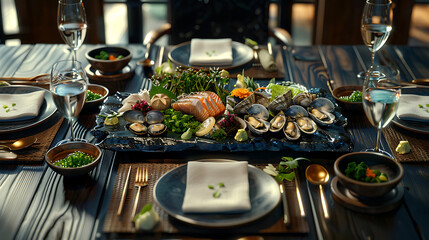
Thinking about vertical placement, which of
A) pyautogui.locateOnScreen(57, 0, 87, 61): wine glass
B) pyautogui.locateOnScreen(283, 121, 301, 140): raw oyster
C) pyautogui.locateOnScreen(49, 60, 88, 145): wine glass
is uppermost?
pyautogui.locateOnScreen(57, 0, 87, 61): wine glass

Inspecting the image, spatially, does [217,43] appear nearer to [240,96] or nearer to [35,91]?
[240,96]

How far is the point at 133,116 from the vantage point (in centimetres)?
166

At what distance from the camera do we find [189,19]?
298 cm

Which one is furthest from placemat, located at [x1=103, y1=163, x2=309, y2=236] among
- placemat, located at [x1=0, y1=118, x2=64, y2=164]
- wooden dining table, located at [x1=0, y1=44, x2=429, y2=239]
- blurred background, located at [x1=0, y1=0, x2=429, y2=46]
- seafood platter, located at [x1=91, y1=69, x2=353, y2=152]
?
blurred background, located at [x1=0, y1=0, x2=429, y2=46]

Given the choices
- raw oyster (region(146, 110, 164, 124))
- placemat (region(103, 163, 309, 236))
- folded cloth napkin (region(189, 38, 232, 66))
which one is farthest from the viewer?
folded cloth napkin (region(189, 38, 232, 66))

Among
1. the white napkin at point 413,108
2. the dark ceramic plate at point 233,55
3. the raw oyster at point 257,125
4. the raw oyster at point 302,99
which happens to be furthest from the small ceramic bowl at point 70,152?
the white napkin at point 413,108

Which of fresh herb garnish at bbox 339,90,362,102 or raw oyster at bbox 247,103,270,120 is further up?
raw oyster at bbox 247,103,270,120

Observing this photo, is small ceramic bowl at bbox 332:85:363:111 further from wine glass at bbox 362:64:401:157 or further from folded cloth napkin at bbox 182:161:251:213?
folded cloth napkin at bbox 182:161:251:213

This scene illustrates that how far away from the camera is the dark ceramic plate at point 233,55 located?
2.28 metres

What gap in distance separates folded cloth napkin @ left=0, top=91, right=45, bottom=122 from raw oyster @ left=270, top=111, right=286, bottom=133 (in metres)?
0.84

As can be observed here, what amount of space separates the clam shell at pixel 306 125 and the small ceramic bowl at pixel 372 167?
0.24m

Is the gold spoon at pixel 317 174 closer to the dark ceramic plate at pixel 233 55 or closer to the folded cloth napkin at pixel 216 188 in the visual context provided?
the folded cloth napkin at pixel 216 188

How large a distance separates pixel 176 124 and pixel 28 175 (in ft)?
1.58

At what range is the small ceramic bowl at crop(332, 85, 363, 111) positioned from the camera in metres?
1.81
